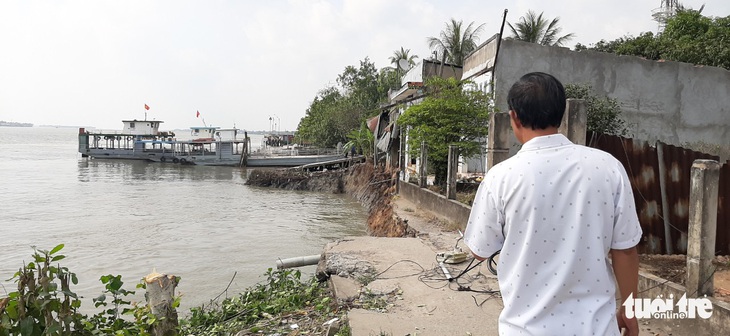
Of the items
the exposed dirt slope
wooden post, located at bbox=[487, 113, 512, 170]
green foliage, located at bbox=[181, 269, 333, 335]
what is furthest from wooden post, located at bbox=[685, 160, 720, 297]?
the exposed dirt slope

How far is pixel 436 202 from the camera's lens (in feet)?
36.4

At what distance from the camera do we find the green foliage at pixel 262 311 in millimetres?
5262

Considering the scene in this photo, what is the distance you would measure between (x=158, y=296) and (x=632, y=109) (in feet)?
44.5

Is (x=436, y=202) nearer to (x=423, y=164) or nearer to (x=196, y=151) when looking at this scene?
(x=423, y=164)

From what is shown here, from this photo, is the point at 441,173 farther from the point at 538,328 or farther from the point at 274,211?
the point at 538,328

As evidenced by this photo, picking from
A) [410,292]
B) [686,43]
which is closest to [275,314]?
[410,292]

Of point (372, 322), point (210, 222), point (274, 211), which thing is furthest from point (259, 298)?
point (274, 211)

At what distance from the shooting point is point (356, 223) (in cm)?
1606

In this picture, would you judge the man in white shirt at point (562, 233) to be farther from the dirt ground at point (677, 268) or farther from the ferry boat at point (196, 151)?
the ferry boat at point (196, 151)

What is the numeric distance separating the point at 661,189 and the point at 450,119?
6404mm

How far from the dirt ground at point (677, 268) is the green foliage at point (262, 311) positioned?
3.36 metres

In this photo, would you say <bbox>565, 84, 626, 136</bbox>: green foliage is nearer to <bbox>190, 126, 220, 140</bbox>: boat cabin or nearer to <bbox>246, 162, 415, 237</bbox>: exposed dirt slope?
<bbox>246, 162, 415, 237</bbox>: exposed dirt slope

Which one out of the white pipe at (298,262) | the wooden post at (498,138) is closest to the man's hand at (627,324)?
the white pipe at (298,262)

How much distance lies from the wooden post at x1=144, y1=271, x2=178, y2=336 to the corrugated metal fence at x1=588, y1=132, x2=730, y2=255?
16.1 feet
